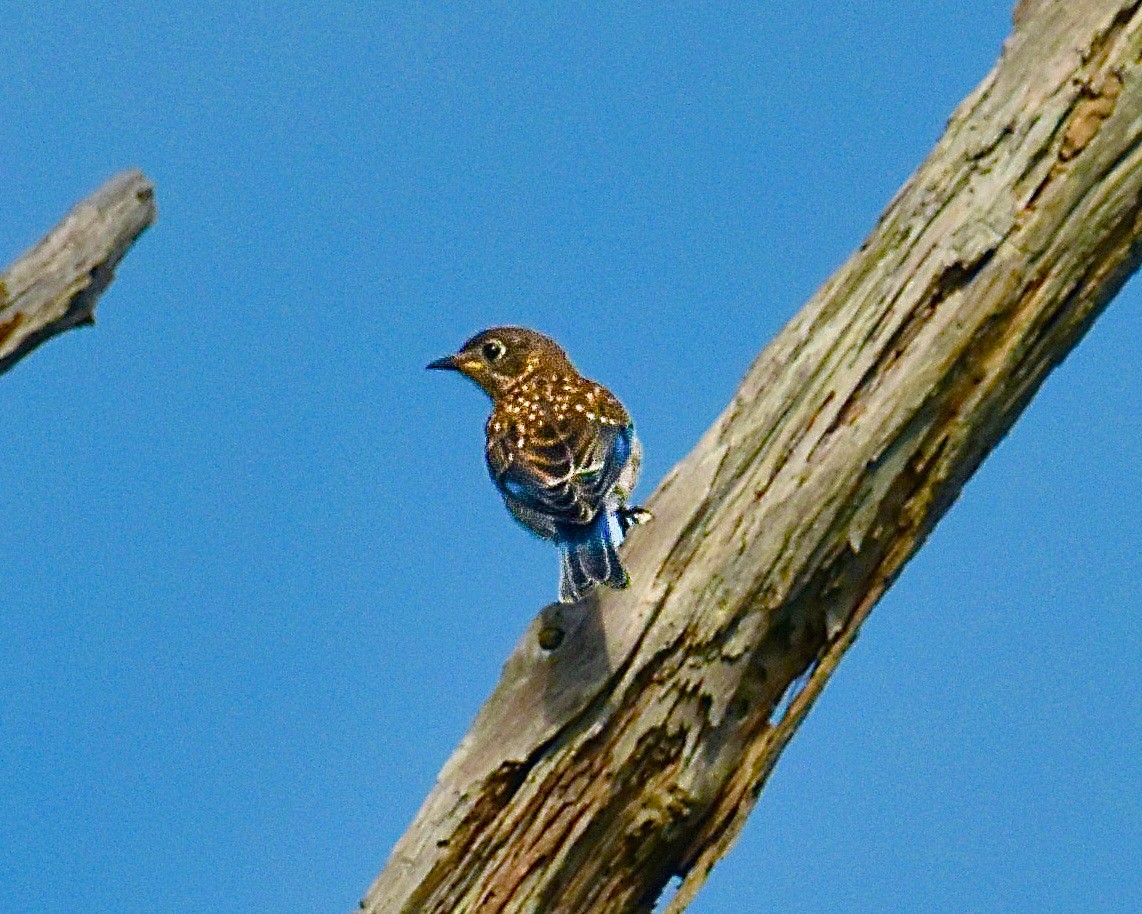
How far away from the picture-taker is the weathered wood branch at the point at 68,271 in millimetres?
4762

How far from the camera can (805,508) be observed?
229 inches

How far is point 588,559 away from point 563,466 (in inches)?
76.8

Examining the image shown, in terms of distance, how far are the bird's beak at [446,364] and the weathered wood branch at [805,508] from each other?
226 inches

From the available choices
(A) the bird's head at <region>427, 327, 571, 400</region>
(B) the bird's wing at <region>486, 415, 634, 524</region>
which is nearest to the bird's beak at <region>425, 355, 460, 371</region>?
(A) the bird's head at <region>427, 327, 571, 400</region>

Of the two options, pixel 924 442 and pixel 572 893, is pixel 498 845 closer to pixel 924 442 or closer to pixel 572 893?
pixel 572 893

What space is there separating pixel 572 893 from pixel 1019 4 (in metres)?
3.04

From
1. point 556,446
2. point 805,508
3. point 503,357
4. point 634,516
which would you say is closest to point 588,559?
point 634,516

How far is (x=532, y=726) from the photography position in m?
5.97

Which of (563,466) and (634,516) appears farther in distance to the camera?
(563,466)

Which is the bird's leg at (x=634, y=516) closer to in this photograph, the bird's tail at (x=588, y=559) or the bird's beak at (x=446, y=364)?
the bird's tail at (x=588, y=559)

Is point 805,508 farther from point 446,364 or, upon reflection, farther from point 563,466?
point 446,364

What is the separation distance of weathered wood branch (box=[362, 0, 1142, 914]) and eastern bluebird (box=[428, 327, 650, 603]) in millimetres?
856

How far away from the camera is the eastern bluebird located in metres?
8.09

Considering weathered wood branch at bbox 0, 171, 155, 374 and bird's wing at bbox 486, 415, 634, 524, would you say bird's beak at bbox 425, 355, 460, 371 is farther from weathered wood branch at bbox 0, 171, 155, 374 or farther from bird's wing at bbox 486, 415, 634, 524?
weathered wood branch at bbox 0, 171, 155, 374
